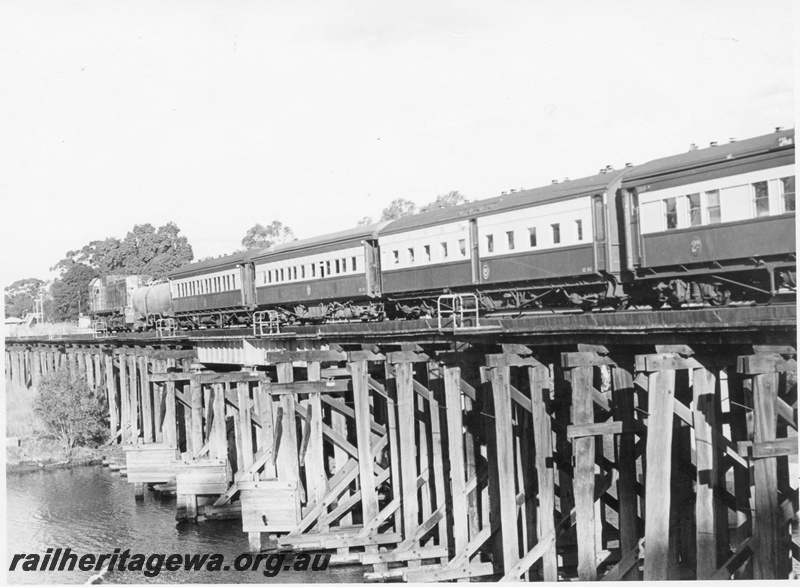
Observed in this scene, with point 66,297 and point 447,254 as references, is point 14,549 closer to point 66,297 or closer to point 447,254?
point 447,254

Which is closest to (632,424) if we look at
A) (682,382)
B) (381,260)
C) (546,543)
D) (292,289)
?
(682,382)

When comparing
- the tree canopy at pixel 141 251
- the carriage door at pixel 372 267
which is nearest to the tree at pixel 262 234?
the tree canopy at pixel 141 251

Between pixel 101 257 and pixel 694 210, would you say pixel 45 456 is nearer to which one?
pixel 694 210

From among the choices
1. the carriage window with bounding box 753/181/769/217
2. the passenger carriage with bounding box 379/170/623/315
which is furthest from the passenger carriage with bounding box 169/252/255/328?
the carriage window with bounding box 753/181/769/217

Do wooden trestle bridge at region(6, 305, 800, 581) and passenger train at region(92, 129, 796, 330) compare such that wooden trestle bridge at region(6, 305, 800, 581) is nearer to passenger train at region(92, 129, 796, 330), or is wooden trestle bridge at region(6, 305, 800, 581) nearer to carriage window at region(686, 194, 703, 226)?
passenger train at region(92, 129, 796, 330)

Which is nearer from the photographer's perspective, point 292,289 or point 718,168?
point 718,168

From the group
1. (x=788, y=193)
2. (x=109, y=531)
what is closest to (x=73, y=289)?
(x=109, y=531)
